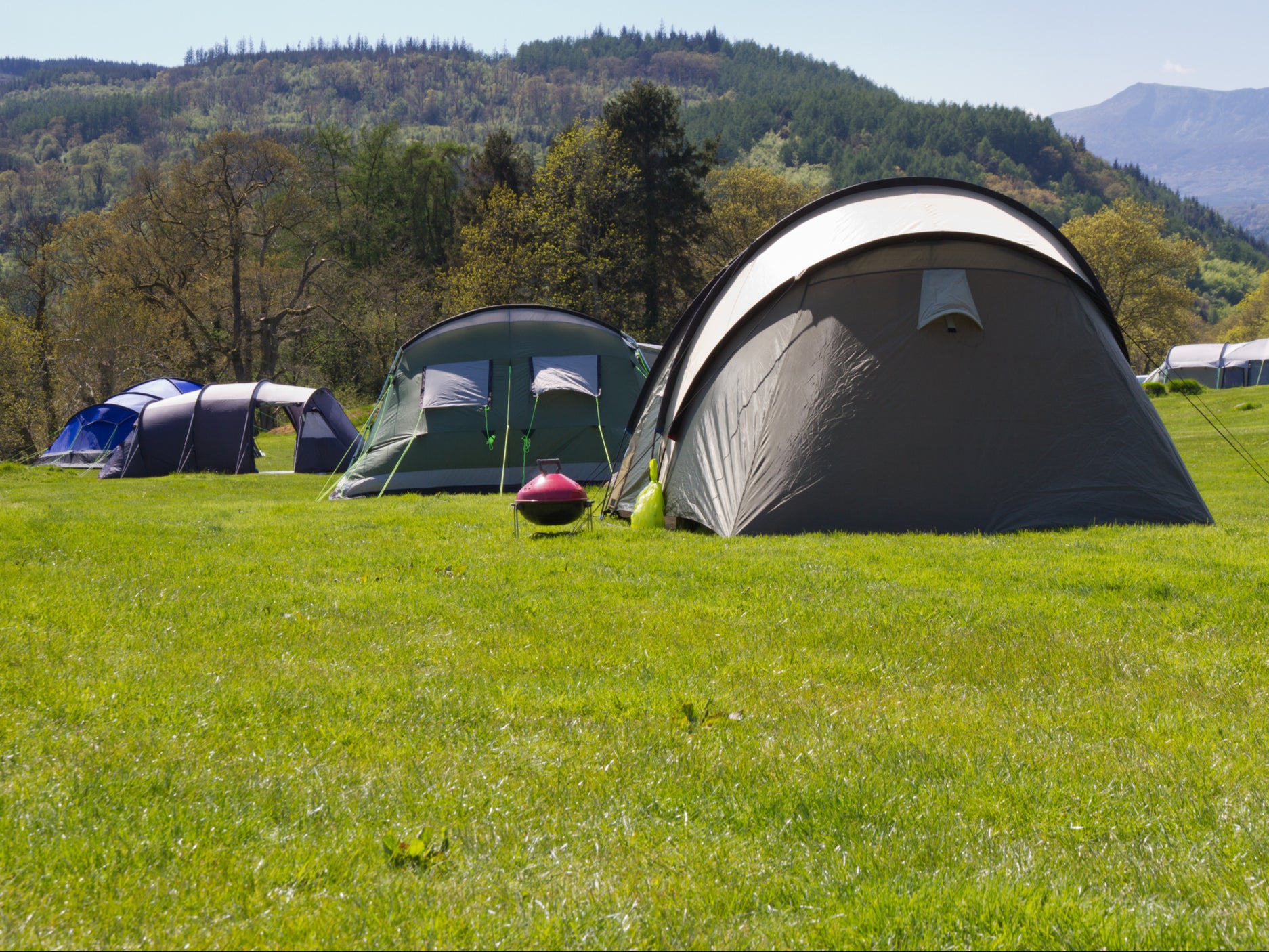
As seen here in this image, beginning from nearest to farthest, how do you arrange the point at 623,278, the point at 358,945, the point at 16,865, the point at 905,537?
the point at 358,945
the point at 16,865
the point at 905,537
the point at 623,278

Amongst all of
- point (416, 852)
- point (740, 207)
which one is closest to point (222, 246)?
point (740, 207)

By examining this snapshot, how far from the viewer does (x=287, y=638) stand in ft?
16.4

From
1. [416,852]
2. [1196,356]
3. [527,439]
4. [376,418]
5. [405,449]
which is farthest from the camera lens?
[1196,356]

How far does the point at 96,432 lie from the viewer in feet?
75.3

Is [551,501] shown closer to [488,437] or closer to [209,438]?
[488,437]

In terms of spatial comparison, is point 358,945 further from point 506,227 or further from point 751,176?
point 751,176

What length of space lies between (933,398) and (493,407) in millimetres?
8255

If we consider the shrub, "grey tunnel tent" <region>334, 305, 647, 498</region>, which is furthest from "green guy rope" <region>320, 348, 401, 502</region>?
the shrub

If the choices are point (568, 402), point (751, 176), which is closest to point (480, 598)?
point (568, 402)

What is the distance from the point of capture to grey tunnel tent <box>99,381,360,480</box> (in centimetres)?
2047

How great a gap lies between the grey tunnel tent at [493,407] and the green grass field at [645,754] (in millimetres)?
8157

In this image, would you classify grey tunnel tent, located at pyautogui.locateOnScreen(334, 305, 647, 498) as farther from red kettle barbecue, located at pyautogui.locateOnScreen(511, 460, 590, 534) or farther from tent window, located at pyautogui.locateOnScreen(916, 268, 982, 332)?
tent window, located at pyautogui.locateOnScreen(916, 268, 982, 332)

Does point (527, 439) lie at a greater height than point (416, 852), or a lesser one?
lesser

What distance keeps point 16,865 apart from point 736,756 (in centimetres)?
213
